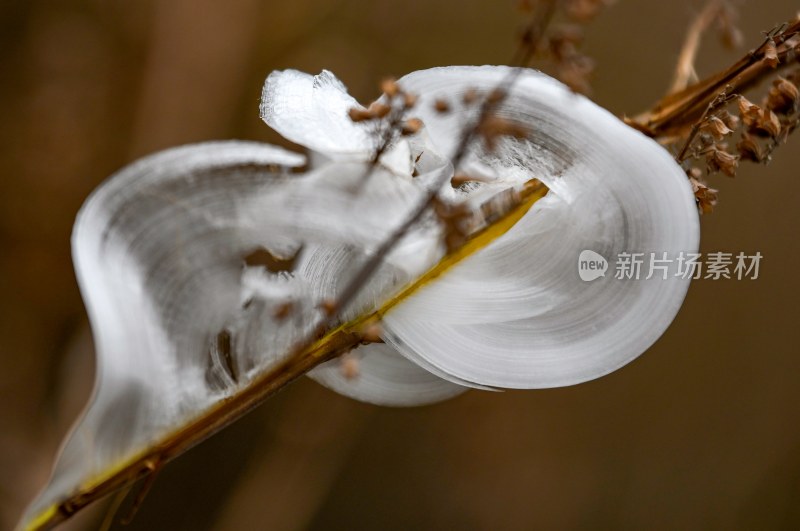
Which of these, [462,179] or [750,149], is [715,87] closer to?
[750,149]

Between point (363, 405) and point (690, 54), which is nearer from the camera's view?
point (690, 54)

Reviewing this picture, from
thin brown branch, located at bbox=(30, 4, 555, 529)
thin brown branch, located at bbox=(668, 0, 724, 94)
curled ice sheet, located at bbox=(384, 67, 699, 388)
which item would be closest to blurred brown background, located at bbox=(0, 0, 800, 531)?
thin brown branch, located at bbox=(668, 0, 724, 94)

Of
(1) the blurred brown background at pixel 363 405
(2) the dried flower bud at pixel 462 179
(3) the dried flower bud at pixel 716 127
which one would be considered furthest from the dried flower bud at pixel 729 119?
(1) the blurred brown background at pixel 363 405

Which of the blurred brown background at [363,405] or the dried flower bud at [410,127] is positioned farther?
the blurred brown background at [363,405]

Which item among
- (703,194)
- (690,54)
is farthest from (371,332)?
(690,54)

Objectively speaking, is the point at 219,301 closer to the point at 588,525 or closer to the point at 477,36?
the point at 477,36

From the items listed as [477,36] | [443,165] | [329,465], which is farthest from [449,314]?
[477,36]

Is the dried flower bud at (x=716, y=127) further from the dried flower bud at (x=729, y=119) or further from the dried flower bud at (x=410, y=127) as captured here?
the dried flower bud at (x=410, y=127)
